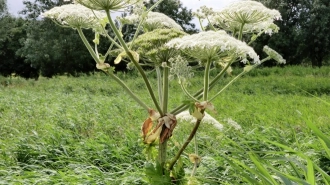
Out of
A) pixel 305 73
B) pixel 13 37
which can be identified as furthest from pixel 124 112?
pixel 13 37

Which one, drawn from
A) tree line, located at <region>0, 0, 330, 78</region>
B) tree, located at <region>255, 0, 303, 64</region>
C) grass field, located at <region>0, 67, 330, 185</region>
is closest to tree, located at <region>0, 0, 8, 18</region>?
tree line, located at <region>0, 0, 330, 78</region>

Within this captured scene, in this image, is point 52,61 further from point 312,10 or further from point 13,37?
point 312,10

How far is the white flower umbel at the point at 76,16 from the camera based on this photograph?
1.93m

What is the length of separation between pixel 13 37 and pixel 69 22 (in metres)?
38.0

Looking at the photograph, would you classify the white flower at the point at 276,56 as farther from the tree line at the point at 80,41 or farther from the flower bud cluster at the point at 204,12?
the tree line at the point at 80,41

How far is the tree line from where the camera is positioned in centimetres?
2745

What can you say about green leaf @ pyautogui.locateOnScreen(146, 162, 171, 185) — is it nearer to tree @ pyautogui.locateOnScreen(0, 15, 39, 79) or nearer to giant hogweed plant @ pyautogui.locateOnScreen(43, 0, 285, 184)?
giant hogweed plant @ pyautogui.locateOnScreen(43, 0, 285, 184)

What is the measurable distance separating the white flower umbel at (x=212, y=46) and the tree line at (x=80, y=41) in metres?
23.3

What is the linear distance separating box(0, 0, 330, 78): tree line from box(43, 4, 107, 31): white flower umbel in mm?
22990

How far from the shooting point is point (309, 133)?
14.4 ft

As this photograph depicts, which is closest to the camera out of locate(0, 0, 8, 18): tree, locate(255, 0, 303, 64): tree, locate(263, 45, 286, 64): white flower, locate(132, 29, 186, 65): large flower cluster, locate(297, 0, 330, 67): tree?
locate(132, 29, 186, 65): large flower cluster

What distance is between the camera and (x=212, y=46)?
5.39 feet

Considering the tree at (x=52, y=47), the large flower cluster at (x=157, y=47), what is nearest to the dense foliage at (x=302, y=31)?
the tree at (x=52, y=47)

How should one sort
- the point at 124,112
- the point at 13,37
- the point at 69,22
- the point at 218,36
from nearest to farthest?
the point at 218,36 → the point at 69,22 → the point at 124,112 → the point at 13,37
